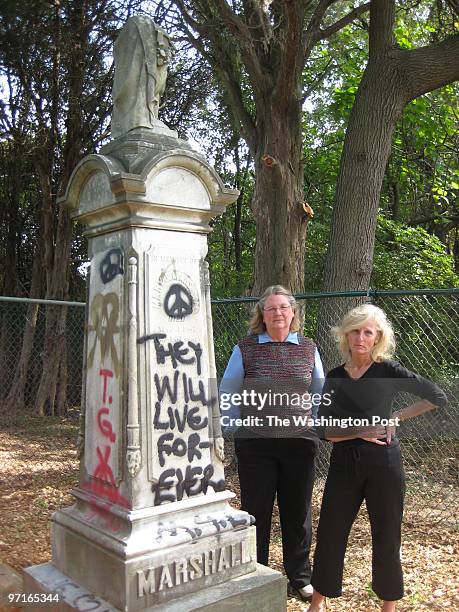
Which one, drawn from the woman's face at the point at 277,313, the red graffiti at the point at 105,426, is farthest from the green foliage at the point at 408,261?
the red graffiti at the point at 105,426

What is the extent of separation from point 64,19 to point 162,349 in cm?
952

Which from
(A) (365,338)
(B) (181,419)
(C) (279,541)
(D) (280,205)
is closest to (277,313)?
(A) (365,338)

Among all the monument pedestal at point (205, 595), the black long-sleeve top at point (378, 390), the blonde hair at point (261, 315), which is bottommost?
the monument pedestal at point (205, 595)

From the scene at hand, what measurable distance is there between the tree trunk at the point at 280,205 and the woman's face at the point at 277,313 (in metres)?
2.63

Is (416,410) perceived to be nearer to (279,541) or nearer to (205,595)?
(205,595)

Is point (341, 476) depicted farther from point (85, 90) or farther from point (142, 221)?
point (85, 90)

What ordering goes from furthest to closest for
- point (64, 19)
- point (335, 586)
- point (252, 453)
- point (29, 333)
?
point (29, 333) → point (64, 19) → point (252, 453) → point (335, 586)

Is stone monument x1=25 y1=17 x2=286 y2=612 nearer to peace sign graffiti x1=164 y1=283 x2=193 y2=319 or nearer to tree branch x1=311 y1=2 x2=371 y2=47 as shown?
peace sign graffiti x1=164 y1=283 x2=193 y2=319

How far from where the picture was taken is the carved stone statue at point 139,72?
3.05 meters

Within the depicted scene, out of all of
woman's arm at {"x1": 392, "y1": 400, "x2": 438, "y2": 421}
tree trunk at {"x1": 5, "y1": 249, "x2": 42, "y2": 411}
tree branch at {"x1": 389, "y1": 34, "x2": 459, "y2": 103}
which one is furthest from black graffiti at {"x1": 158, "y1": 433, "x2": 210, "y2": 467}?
tree trunk at {"x1": 5, "y1": 249, "x2": 42, "y2": 411}

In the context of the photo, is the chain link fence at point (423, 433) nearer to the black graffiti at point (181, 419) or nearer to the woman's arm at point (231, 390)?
the woman's arm at point (231, 390)

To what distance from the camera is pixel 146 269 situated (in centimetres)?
286

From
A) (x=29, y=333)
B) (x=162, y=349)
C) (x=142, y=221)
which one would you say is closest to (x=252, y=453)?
(x=162, y=349)

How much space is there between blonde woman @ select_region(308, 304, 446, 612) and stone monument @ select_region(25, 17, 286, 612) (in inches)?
14.5
